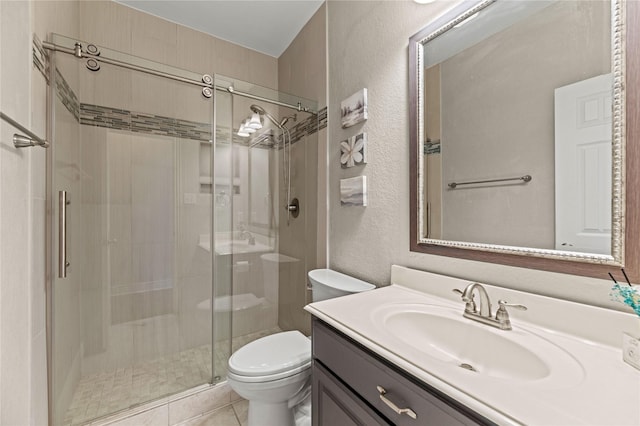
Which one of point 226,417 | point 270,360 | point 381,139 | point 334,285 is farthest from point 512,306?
point 226,417

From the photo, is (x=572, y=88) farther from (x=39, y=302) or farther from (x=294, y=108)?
(x=39, y=302)

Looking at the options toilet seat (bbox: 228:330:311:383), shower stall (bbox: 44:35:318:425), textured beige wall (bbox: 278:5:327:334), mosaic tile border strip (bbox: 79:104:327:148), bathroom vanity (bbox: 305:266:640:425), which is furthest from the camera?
textured beige wall (bbox: 278:5:327:334)

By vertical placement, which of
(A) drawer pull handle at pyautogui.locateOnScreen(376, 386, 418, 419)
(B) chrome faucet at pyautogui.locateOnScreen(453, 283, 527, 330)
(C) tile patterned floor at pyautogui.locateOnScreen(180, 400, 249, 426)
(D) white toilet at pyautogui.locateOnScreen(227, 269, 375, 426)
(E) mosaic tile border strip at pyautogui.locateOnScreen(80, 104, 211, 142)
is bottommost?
(C) tile patterned floor at pyautogui.locateOnScreen(180, 400, 249, 426)

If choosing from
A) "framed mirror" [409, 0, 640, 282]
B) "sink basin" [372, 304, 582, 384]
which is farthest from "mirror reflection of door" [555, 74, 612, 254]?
"sink basin" [372, 304, 582, 384]

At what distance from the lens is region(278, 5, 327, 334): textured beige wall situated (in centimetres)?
185

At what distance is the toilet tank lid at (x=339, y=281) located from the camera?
1.35m

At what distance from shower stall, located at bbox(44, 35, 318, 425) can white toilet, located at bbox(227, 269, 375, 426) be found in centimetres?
54

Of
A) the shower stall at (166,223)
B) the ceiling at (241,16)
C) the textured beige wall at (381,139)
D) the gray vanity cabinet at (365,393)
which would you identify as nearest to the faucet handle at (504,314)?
the textured beige wall at (381,139)

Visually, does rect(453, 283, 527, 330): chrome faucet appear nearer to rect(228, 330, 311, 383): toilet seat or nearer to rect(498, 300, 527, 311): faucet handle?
rect(498, 300, 527, 311): faucet handle

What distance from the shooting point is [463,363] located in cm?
80

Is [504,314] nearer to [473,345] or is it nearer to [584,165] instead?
[473,345]

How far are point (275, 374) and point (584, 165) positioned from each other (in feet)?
4.42

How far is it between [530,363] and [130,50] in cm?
283

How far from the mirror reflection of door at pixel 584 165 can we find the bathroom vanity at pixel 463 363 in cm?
20
